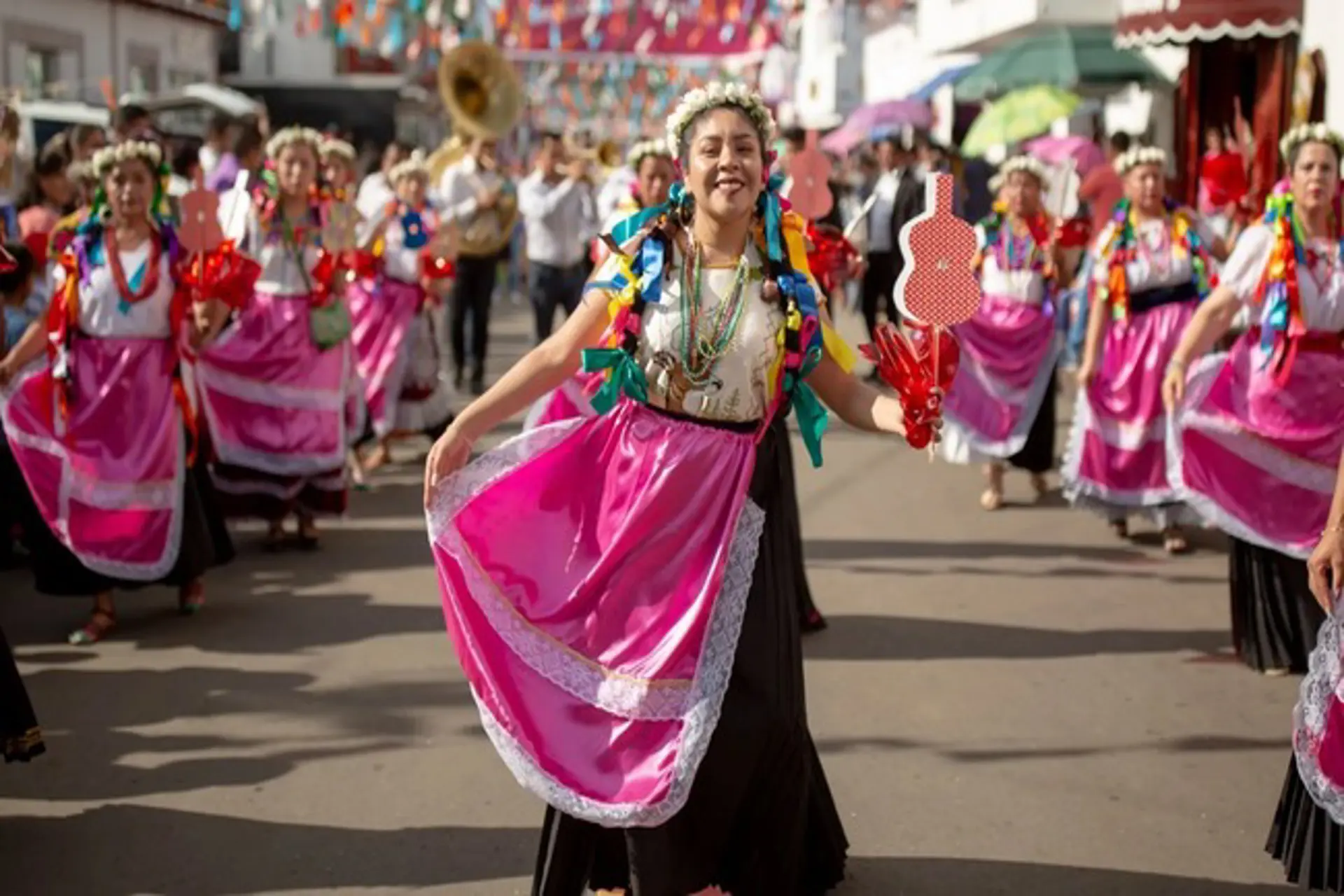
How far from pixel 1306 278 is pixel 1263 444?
609mm

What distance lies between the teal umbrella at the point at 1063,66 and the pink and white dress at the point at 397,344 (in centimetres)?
873

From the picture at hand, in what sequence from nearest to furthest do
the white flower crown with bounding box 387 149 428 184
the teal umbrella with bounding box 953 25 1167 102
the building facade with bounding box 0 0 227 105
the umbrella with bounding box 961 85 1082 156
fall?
the white flower crown with bounding box 387 149 428 184
the umbrella with bounding box 961 85 1082 156
the teal umbrella with bounding box 953 25 1167 102
the building facade with bounding box 0 0 227 105

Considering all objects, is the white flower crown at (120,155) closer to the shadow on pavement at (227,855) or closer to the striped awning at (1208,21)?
the shadow on pavement at (227,855)

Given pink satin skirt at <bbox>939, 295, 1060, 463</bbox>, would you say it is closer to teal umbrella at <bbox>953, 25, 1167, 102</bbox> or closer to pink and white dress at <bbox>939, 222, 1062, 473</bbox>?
pink and white dress at <bbox>939, 222, 1062, 473</bbox>

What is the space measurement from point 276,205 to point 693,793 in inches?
216

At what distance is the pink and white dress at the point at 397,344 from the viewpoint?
1119 centimetres

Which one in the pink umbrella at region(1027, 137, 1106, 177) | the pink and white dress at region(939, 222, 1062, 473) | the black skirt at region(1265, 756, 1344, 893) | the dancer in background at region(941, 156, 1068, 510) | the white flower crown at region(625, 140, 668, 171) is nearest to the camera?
the black skirt at region(1265, 756, 1344, 893)

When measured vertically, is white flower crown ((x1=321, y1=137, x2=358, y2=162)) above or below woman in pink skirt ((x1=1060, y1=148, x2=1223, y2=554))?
above

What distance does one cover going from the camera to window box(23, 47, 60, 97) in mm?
24734

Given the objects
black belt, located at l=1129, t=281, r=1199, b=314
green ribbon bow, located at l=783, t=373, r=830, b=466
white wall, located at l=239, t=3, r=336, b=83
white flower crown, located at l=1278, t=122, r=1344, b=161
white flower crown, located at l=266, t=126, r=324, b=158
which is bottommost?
green ribbon bow, located at l=783, t=373, r=830, b=466

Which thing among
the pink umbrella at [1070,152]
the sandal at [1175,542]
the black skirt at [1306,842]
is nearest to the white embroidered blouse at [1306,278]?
the black skirt at [1306,842]

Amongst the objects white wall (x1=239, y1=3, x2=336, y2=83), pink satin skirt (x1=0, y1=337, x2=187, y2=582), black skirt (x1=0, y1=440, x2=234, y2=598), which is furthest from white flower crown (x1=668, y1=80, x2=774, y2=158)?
white wall (x1=239, y1=3, x2=336, y2=83)

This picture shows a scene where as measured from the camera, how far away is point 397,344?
1118cm

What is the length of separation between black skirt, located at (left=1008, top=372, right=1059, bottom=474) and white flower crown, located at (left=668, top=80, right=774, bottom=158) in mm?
6488
